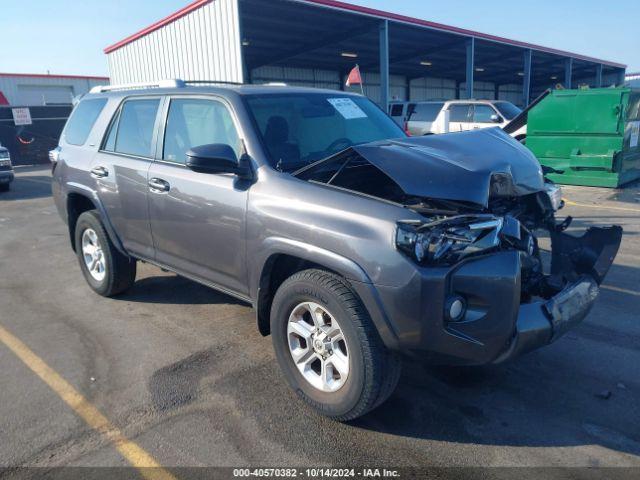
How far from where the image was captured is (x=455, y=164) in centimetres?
313

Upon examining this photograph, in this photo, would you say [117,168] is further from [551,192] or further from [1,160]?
[1,160]

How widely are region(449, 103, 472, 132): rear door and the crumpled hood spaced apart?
1332 cm

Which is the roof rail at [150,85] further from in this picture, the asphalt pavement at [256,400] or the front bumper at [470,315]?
the front bumper at [470,315]

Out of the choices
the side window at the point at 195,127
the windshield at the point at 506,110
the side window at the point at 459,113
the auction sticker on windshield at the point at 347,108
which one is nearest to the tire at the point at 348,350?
the side window at the point at 195,127

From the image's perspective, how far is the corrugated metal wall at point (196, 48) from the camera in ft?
47.1

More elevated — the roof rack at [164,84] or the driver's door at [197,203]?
the roof rack at [164,84]

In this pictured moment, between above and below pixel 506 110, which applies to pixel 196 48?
above

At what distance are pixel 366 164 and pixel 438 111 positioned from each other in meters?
14.6

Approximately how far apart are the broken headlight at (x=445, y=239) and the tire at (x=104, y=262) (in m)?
3.25

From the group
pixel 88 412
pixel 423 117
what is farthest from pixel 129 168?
pixel 423 117

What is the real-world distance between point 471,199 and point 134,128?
3.09m

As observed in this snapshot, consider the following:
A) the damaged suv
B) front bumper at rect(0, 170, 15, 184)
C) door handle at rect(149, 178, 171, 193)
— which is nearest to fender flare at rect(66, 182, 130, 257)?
the damaged suv

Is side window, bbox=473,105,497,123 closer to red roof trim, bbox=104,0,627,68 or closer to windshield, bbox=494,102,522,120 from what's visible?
windshield, bbox=494,102,522,120

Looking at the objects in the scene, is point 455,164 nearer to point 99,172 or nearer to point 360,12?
point 99,172
